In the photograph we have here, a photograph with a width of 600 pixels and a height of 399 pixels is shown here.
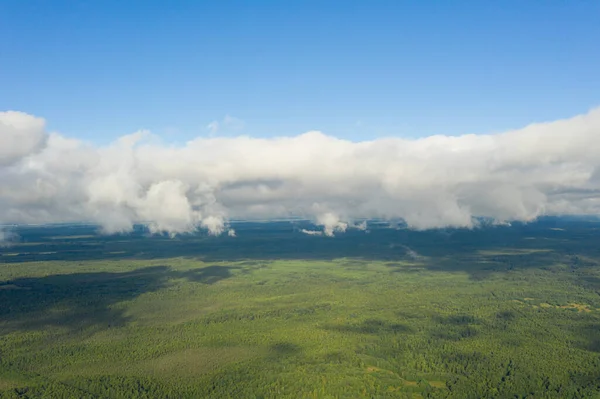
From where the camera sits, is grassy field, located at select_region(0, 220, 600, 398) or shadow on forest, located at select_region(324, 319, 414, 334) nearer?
grassy field, located at select_region(0, 220, 600, 398)

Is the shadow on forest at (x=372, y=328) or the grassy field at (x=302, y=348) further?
the shadow on forest at (x=372, y=328)

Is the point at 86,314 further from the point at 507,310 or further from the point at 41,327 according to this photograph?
the point at 507,310

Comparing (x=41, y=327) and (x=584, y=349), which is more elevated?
(x=41, y=327)

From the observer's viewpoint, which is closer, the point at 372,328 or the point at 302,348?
the point at 302,348

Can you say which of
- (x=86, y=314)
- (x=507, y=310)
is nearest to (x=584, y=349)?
(x=507, y=310)

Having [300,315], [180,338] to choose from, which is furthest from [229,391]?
[300,315]

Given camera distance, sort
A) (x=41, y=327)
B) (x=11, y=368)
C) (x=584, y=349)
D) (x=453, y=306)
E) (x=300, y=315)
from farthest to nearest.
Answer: (x=453, y=306) → (x=300, y=315) → (x=41, y=327) → (x=584, y=349) → (x=11, y=368)

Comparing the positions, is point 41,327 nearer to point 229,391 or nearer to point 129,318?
point 129,318

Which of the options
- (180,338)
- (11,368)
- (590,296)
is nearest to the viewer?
(11,368)

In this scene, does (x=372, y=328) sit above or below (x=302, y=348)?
below

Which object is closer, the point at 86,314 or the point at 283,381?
the point at 283,381
